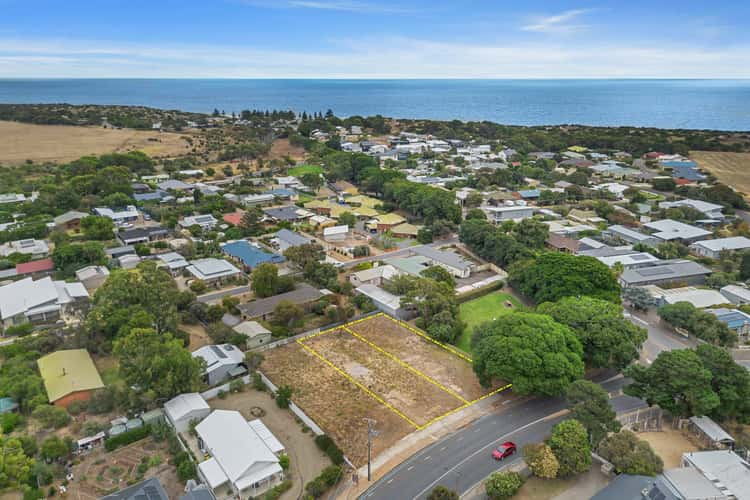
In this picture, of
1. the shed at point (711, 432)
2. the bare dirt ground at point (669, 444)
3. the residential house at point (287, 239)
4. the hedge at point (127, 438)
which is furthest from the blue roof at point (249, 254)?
the shed at point (711, 432)

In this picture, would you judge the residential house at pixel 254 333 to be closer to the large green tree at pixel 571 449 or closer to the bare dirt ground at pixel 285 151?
the large green tree at pixel 571 449

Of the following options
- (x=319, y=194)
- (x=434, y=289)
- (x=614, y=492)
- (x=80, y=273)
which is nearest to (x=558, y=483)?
(x=614, y=492)

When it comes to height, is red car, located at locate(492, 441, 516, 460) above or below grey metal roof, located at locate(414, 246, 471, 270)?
below

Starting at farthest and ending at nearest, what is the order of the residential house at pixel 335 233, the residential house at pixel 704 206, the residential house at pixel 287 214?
the residential house at pixel 287 214 < the residential house at pixel 704 206 < the residential house at pixel 335 233

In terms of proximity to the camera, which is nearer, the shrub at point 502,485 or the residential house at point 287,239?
the shrub at point 502,485

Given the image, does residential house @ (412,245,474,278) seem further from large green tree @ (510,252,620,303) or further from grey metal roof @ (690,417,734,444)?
grey metal roof @ (690,417,734,444)

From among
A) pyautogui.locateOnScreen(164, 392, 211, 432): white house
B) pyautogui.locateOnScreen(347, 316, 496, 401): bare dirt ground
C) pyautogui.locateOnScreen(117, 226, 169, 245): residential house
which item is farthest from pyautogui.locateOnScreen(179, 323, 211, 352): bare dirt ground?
pyautogui.locateOnScreen(117, 226, 169, 245): residential house

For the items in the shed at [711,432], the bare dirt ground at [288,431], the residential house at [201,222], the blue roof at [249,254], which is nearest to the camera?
the bare dirt ground at [288,431]

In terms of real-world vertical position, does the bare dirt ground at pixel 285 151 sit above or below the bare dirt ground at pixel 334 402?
above

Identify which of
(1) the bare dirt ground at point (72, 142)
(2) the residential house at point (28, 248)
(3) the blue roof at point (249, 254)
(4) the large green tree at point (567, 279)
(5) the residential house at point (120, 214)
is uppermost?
(1) the bare dirt ground at point (72, 142)
